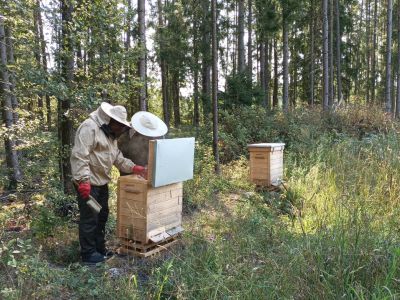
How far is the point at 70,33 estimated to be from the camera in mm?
5504

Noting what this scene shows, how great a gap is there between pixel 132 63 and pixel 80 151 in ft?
9.18

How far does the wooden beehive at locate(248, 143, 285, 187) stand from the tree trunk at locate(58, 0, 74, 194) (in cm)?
387

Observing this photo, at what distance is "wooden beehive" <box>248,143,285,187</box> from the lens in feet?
25.3

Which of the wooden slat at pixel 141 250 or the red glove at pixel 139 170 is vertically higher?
the red glove at pixel 139 170

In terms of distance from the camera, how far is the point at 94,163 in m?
4.56

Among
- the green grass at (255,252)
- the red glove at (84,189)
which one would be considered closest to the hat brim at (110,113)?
the red glove at (84,189)

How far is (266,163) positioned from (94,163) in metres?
4.24

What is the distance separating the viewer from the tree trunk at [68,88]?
17.9 feet

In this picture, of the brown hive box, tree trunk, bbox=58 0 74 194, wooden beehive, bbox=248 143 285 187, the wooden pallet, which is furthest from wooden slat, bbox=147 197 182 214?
wooden beehive, bbox=248 143 285 187

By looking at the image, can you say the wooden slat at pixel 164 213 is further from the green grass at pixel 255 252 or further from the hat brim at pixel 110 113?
the hat brim at pixel 110 113

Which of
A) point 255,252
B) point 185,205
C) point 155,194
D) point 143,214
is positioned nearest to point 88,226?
point 143,214

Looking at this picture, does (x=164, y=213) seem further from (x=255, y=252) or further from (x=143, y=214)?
(x=255, y=252)

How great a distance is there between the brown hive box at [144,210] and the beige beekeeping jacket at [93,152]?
297 millimetres

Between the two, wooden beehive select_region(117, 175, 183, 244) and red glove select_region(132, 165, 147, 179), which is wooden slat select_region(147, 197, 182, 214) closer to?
wooden beehive select_region(117, 175, 183, 244)
